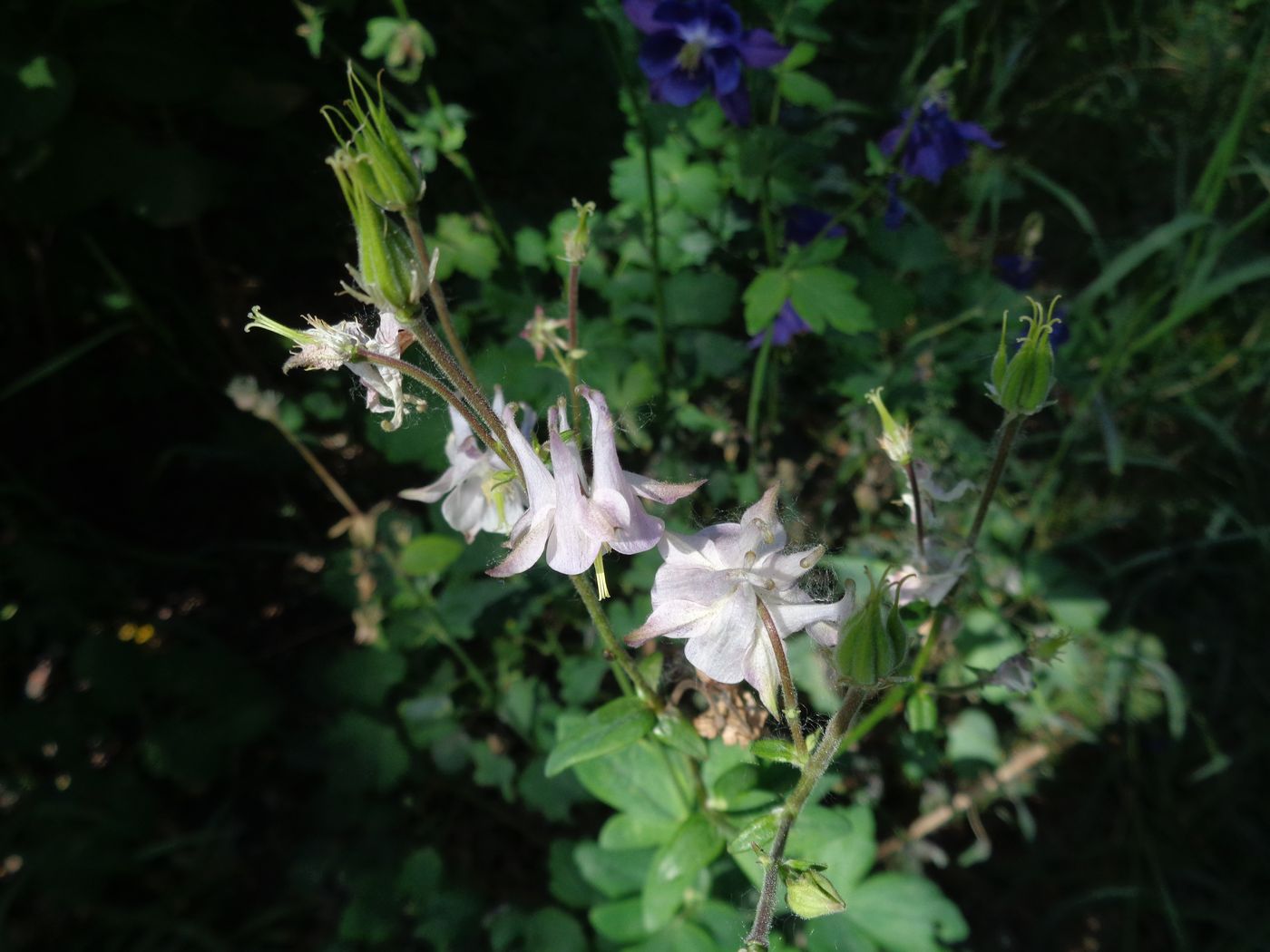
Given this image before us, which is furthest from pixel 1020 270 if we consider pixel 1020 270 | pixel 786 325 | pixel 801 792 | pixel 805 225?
pixel 801 792

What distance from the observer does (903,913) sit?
1.79m

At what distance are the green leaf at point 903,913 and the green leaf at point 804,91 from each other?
1814mm

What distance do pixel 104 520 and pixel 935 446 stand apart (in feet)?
8.78

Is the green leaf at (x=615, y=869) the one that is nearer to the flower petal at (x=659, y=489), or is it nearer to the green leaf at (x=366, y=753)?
the green leaf at (x=366, y=753)

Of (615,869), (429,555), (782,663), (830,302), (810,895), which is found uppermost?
(782,663)

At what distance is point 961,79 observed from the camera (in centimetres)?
330

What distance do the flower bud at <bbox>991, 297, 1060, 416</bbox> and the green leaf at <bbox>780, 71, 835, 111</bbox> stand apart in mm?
1186

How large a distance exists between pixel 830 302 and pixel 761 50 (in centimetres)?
63

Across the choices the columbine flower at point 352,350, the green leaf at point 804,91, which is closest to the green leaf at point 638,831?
the columbine flower at point 352,350

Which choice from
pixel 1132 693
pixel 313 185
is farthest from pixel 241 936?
pixel 1132 693

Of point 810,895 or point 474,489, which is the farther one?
point 474,489

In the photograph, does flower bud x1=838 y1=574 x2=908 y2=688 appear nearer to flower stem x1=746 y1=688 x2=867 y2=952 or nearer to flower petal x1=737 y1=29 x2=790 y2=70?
flower stem x1=746 y1=688 x2=867 y2=952

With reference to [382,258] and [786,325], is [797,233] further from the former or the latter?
[382,258]

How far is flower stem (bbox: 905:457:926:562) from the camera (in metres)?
1.33
